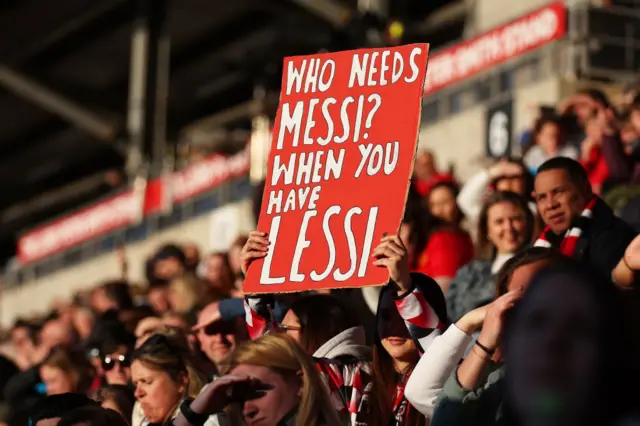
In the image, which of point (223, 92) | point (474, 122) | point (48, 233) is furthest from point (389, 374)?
point (223, 92)

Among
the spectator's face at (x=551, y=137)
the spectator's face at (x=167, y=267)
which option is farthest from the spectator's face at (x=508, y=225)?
the spectator's face at (x=167, y=267)

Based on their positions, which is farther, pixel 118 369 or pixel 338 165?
pixel 118 369

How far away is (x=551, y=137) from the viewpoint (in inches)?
392

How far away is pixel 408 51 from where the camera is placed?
17.7ft

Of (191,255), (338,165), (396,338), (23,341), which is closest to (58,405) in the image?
(396,338)

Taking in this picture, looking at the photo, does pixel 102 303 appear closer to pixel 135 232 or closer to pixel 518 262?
pixel 518 262

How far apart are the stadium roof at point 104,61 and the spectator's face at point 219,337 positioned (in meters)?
19.3

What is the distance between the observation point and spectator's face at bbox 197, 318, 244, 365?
671 centimetres

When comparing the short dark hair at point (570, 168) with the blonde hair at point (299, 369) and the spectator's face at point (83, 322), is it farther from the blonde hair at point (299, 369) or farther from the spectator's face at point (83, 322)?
the spectator's face at point (83, 322)

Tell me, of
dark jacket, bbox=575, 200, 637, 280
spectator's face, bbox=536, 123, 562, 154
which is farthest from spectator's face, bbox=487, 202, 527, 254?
spectator's face, bbox=536, 123, 562, 154

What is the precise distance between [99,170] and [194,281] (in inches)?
1359

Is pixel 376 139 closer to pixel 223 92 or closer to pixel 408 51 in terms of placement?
pixel 408 51

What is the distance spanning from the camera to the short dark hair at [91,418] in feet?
15.1

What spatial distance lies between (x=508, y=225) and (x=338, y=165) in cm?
169
